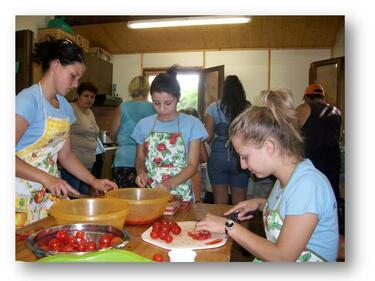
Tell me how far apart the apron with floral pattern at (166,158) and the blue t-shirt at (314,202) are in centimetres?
50

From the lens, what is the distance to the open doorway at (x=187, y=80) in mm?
1223

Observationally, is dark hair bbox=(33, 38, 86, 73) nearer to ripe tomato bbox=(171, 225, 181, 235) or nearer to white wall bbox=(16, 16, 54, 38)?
white wall bbox=(16, 16, 54, 38)

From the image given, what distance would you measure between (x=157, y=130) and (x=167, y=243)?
597 mm

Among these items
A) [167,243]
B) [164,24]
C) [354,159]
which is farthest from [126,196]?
[354,159]

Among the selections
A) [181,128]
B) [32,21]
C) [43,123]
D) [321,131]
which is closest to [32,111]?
[43,123]

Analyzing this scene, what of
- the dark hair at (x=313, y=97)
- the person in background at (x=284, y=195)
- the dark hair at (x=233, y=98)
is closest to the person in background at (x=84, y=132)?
the dark hair at (x=233, y=98)

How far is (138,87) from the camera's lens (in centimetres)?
124

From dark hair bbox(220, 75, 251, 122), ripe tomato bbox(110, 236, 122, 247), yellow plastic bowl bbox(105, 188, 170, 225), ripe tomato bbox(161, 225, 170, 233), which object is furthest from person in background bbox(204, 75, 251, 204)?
ripe tomato bbox(110, 236, 122, 247)

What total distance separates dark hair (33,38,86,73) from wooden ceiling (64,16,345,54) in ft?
0.20

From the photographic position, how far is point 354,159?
1.14 m

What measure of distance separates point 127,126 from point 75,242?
702mm

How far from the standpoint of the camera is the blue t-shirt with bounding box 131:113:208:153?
1.37 m

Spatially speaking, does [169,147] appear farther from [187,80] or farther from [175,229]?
[175,229]

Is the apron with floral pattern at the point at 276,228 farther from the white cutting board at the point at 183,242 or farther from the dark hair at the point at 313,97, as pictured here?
the dark hair at the point at 313,97
